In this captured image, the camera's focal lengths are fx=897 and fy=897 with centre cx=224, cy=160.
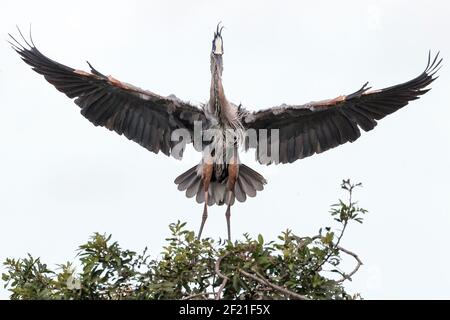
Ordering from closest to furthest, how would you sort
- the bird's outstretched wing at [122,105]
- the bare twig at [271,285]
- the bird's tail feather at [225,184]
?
the bare twig at [271,285]
the bird's outstretched wing at [122,105]
the bird's tail feather at [225,184]

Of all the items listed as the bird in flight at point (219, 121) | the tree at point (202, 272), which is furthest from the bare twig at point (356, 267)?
the bird in flight at point (219, 121)

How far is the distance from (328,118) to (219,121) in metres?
1.32

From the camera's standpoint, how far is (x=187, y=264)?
6984 millimetres

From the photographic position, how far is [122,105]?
10.6m

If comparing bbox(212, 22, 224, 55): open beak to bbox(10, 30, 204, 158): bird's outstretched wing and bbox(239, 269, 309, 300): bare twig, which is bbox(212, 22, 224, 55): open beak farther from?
bbox(239, 269, 309, 300): bare twig

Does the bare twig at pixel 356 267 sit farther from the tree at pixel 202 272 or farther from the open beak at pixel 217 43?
the open beak at pixel 217 43

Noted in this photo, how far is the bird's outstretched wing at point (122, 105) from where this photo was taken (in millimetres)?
10227

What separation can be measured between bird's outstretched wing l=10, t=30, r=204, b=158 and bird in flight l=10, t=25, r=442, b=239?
0.04 ft

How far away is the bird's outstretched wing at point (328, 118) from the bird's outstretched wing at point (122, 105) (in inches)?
34.7

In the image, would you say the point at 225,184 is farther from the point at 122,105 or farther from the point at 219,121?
the point at 122,105

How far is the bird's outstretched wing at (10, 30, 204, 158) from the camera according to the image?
33.6ft

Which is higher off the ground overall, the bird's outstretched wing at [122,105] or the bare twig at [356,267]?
the bird's outstretched wing at [122,105]

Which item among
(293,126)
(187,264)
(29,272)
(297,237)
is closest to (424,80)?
(293,126)
